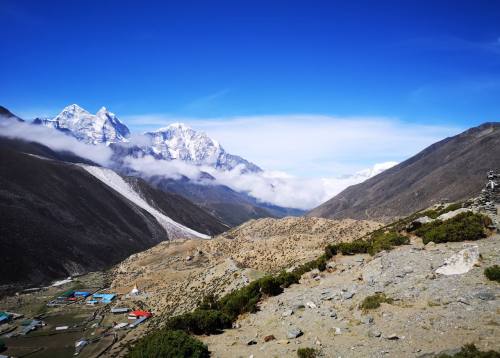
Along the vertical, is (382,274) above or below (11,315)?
above

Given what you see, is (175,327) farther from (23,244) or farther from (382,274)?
(23,244)

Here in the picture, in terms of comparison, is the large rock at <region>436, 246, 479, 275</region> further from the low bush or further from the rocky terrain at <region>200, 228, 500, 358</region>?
the low bush

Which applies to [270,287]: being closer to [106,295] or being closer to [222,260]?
[222,260]

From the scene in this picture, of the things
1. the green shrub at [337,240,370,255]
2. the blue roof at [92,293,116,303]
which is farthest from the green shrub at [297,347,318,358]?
the blue roof at [92,293,116,303]

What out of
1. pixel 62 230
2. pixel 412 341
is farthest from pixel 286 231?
pixel 62 230

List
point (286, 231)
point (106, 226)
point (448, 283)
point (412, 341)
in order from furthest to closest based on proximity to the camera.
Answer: point (106, 226) → point (286, 231) → point (448, 283) → point (412, 341)

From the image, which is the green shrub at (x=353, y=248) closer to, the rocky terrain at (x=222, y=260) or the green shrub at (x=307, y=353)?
the rocky terrain at (x=222, y=260)

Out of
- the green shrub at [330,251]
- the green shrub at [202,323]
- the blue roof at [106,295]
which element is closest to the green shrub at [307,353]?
the green shrub at [202,323]
